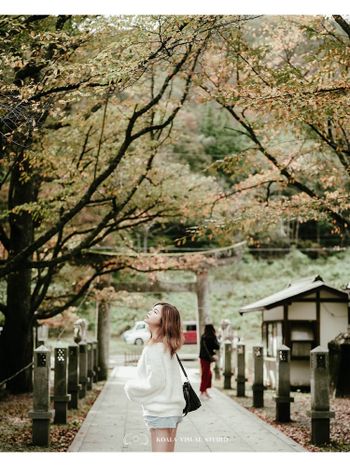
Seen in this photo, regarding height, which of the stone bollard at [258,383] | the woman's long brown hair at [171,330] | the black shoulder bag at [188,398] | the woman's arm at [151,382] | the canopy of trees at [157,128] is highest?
the canopy of trees at [157,128]

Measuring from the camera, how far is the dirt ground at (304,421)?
7.47 metres

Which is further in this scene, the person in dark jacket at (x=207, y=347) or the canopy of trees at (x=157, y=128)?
the person in dark jacket at (x=207, y=347)

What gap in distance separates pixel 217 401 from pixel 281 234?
5.95 metres

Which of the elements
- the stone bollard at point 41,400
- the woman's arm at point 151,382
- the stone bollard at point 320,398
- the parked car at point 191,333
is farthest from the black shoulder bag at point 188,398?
the parked car at point 191,333

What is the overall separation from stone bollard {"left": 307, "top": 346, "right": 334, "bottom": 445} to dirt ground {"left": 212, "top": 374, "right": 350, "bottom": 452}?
0.13m

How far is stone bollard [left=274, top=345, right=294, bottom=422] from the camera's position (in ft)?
29.2

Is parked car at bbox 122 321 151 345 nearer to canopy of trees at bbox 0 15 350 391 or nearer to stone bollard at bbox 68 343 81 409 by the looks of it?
canopy of trees at bbox 0 15 350 391

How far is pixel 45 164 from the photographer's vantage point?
35.2 feet

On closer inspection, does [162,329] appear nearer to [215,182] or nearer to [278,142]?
[278,142]

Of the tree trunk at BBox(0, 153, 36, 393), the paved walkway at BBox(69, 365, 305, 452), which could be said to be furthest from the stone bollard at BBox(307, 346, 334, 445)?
the tree trunk at BBox(0, 153, 36, 393)

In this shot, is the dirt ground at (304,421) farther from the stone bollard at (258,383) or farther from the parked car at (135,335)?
the parked car at (135,335)

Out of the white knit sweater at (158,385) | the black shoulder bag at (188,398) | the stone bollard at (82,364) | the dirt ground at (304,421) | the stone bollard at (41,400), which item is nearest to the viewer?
the white knit sweater at (158,385)

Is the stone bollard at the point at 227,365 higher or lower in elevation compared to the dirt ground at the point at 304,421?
higher
